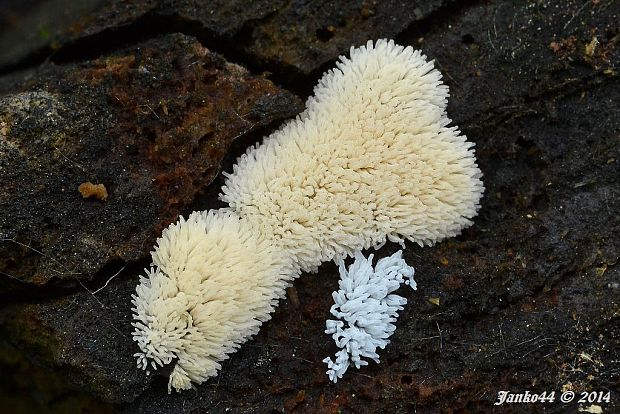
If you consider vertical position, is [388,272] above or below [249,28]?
below

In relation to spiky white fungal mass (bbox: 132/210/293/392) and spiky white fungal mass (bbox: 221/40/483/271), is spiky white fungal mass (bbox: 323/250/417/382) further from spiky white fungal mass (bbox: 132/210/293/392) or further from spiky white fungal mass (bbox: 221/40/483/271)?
spiky white fungal mass (bbox: 132/210/293/392)

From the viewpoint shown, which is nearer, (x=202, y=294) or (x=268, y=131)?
(x=202, y=294)

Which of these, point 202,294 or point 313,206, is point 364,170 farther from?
point 202,294

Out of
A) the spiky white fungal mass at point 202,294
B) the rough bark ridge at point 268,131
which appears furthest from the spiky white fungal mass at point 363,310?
the spiky white fungal mass at point 202,294

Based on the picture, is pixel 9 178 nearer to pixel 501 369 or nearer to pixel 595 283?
pixel 501 369

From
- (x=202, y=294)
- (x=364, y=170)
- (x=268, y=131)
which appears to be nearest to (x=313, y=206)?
(x=364, y=170)

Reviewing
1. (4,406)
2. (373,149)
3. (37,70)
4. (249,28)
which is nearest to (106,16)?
(37,70)
